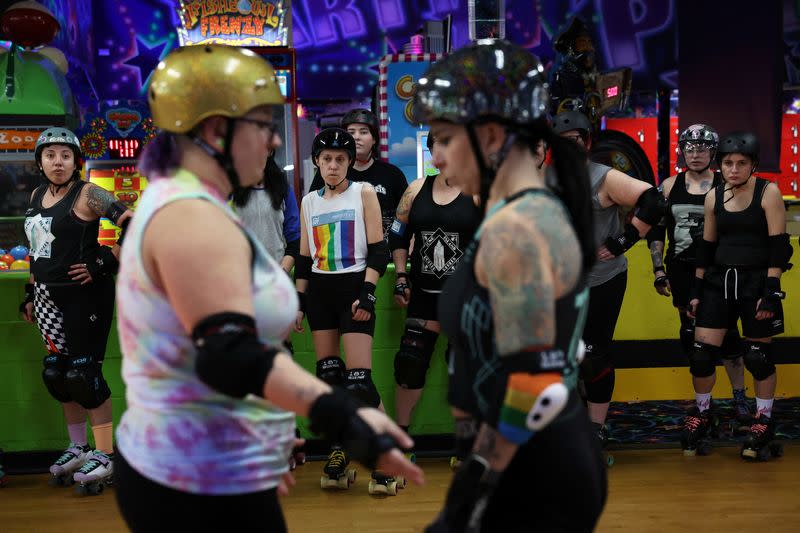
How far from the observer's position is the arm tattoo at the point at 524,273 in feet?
4.23

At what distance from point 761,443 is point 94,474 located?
3148mm

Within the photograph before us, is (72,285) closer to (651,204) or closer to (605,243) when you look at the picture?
(605,243)

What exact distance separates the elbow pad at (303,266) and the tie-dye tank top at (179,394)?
2678 mm

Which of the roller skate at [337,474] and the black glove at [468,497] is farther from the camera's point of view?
the roller skate at [337,474]

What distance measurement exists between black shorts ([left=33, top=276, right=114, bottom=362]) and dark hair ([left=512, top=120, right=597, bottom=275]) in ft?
9.75

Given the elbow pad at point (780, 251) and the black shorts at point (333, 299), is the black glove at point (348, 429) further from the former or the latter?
the elbow pad at point (780, 251)

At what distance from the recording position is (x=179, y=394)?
1.30 meters

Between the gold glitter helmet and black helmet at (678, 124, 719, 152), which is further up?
black helmet at (678, 124, 719, 152)

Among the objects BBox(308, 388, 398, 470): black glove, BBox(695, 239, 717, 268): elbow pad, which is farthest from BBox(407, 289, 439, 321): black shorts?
BBox(308, 388, 398, 470): black glove

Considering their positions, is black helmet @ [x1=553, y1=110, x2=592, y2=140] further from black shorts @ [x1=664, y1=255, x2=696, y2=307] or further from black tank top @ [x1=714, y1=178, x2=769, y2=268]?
black shorts @ [x1=664, y1=255, x2=696, y2=307]

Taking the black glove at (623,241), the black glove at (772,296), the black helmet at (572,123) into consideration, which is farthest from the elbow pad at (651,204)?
the black glove at (772,296)

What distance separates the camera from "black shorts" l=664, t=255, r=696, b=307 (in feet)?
15.8

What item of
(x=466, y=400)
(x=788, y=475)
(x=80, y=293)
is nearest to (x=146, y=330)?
(x=466, y=400)

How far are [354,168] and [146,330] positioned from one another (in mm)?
3690
